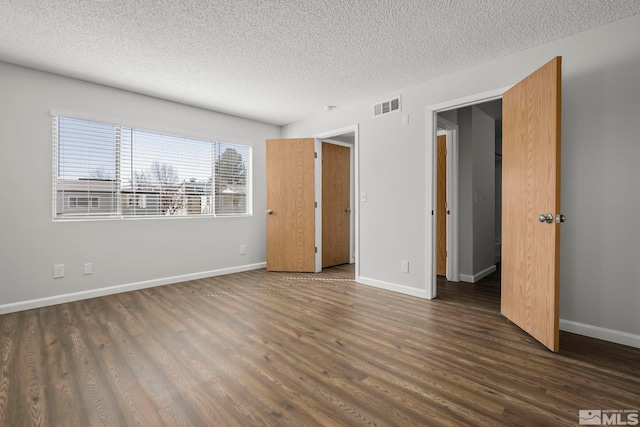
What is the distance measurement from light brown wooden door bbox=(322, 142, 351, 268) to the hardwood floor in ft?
7.08

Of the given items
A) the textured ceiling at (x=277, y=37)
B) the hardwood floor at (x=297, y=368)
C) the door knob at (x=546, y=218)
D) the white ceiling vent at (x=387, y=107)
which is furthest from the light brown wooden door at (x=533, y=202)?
the white ceiling vent at (x=387, y=107)

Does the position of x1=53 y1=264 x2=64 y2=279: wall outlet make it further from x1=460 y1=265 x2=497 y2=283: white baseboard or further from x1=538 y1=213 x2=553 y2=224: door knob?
x1=460 y1=265 x2=497 y2=283: white baseboard

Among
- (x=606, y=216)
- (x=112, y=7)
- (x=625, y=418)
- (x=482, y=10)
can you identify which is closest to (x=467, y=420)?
(x=625, y=418)

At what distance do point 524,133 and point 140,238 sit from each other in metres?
4.25

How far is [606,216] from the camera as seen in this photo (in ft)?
7.54

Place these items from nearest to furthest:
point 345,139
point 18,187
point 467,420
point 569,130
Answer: point 467,420 < point 569,130 < point 18,187 < point 345,139

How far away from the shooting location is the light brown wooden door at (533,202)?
2.05 meters

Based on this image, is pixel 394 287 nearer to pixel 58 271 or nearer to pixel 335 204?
pixel 335 204

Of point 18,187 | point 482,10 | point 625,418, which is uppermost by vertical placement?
point 482,10

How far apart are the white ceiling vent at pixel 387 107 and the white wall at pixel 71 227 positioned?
236 cm

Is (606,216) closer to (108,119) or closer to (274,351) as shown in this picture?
(274,351)

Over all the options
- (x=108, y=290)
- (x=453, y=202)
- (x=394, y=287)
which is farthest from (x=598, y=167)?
(x=108, y=290)

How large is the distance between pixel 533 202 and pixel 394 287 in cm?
183

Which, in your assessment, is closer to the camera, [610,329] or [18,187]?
[610,329]
